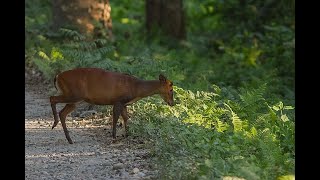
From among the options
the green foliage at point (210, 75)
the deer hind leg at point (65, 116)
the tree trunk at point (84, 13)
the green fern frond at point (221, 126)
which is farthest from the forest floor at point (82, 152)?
the tree trunk at point (84, 13)

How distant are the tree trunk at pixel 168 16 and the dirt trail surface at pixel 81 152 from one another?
10115 millimetres

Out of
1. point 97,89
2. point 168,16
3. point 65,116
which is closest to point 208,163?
point 97,89

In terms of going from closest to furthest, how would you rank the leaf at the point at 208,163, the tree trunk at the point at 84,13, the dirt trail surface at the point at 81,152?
the leaf at the point at 208,163
the dirt trail surface at the point at 81,152
the tree trunk at the point at 84,13

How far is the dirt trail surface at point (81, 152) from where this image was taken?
869 cm

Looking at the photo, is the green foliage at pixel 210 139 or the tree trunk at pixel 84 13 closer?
the green foliage at pixel 210 139

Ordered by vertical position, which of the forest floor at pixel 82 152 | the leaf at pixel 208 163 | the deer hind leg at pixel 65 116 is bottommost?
the forest floor at pixel 82 152

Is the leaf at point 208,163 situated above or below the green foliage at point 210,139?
above

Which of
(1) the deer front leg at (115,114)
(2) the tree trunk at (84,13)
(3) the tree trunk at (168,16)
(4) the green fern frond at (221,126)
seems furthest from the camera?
(3) the tree trunk at (168,16)

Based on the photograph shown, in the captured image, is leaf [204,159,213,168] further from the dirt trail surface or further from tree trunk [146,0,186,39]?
tree trunk [146,0,186,39]

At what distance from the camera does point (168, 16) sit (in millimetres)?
22328

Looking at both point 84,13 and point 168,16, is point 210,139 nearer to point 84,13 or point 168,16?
point 84,13

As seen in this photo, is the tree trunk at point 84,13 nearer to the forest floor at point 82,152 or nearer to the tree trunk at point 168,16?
the forest floor at point 82,152
